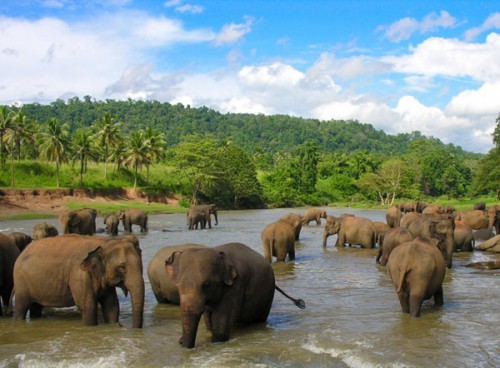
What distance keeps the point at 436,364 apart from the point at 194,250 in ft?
11.4

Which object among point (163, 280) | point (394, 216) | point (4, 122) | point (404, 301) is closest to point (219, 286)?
point (163, 280)

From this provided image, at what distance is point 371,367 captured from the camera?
24.4 feet

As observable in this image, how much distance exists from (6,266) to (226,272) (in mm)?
Result: 4893

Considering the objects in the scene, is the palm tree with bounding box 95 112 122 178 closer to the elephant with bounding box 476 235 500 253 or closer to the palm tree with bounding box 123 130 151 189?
the palm tree with bounding box 123 130 151 189

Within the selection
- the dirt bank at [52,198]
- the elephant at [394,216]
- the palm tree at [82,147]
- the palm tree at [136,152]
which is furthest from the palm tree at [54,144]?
the elephant at [394,216]

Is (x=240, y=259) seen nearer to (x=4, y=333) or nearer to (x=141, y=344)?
(x=141, y=344)

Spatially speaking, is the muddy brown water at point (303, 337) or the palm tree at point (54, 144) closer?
the muddy brown water at point (303, 337)

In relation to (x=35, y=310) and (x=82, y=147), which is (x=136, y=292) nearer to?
(x=35, y=310)

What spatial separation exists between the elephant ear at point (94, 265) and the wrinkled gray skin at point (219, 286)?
162cm

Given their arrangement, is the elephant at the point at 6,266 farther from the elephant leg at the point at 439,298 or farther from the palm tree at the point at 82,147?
the palm tree at the point at 82,147

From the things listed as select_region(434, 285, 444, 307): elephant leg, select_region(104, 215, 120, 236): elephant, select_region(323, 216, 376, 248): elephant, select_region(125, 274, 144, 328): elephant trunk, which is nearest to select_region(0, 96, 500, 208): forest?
select_region(104, 215, 120, 236): elephant

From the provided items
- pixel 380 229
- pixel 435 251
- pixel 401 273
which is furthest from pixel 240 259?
pixel 380 229

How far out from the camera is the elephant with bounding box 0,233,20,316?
Result: 1042cm

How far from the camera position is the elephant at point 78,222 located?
2356cm
